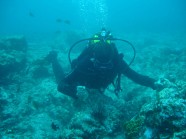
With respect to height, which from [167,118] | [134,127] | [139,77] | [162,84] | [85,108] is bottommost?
[167,118]

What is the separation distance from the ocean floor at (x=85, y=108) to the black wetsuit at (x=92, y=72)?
15.0 inches

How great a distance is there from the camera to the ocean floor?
3.51 meters

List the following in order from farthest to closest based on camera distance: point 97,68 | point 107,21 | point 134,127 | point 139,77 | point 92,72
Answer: point 107,21
point 139,77
point 92,72
point 97,68
point 134,127

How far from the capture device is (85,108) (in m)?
5.33

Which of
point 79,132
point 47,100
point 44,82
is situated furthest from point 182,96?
point 44,82

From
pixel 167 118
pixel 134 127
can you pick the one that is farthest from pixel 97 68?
pixel 167 118

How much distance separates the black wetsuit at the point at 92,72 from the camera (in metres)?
5.30

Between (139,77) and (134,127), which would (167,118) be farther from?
(139,77)

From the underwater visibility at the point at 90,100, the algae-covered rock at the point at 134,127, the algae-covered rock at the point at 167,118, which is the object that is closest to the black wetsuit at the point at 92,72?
the underwater visibility at the point at 90,100

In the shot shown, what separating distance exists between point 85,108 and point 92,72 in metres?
0.99

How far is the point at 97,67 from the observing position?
17.1 ft

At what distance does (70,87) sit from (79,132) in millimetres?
1701

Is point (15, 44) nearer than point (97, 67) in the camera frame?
No

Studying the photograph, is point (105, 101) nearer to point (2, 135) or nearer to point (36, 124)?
point (36, 124)
